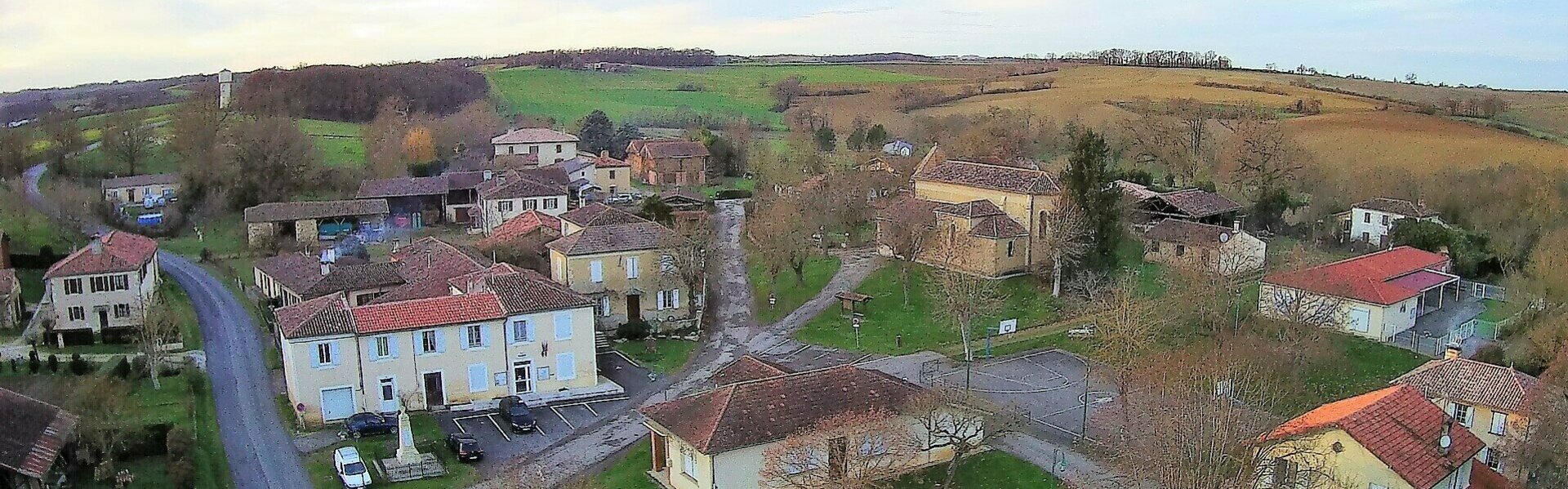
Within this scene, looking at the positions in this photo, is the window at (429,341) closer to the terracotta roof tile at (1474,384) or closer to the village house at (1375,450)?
the village house at (1375,450)

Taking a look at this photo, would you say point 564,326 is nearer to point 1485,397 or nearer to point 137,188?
point 1485,397

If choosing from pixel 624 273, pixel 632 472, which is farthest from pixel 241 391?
pixel 632 472

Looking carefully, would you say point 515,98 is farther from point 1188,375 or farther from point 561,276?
point 1188,375

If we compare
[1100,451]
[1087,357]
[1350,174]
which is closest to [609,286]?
[1087,357]

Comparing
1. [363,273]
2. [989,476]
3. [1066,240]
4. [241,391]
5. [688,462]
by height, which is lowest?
[241,391]

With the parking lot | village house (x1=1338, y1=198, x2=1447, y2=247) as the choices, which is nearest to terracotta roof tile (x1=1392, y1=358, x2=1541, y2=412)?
the parking lot

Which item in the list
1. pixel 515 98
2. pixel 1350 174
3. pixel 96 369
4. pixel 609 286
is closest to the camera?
pixel 96 369

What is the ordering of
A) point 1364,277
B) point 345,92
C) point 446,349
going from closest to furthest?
point 446,349 → point 1364,277 → point 345,92
